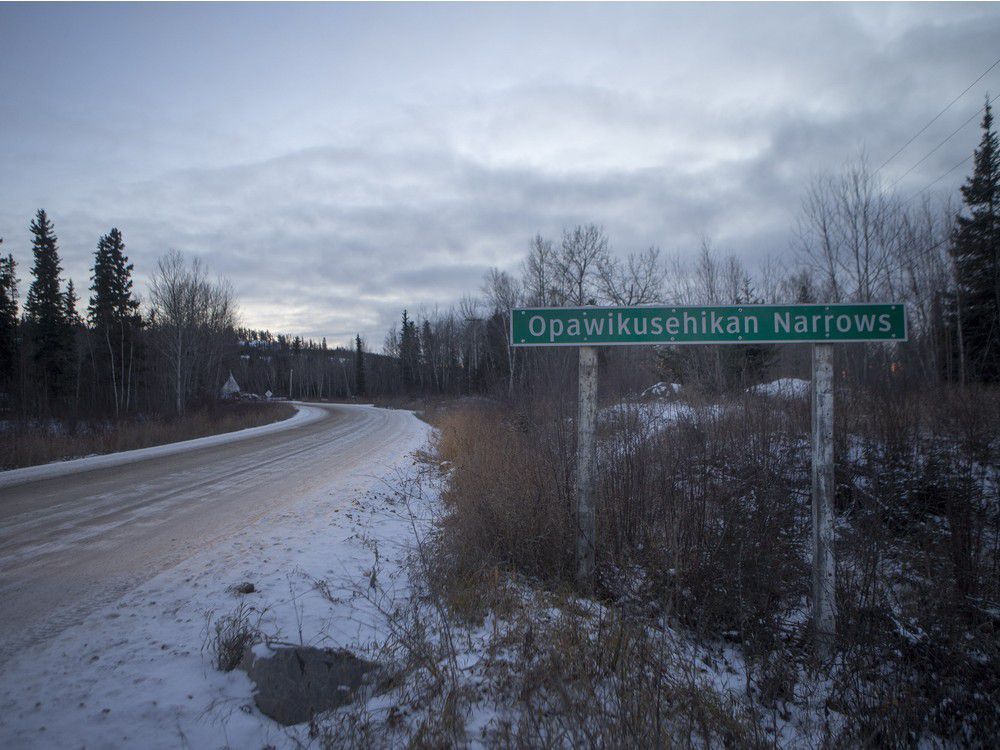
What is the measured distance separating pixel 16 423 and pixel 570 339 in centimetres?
2139

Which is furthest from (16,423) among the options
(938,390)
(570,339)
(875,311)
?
(938,390)

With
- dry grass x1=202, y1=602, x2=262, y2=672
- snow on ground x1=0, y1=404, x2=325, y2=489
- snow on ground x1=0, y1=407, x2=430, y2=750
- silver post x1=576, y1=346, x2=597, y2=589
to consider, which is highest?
silver post x1=576, y1=346, x2=597, y2=589

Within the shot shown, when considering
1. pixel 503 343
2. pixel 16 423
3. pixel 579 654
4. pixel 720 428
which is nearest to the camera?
pixel 579 654

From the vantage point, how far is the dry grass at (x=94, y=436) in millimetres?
12328

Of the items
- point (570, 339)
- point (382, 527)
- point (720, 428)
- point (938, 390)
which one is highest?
point (570, 339)

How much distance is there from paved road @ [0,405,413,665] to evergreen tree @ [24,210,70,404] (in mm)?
30046

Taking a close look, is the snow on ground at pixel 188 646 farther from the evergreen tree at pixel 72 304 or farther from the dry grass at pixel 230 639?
the evergreen tree at pixel 72 304

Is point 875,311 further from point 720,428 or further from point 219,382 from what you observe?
point 219,382

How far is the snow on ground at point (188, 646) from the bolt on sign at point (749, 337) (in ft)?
7.24

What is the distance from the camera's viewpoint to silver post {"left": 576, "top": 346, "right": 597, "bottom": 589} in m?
4.06

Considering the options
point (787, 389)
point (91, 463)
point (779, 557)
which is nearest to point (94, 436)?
point (91, 463)

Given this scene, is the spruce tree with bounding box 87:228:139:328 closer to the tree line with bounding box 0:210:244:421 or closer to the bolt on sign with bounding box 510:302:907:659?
the tree line with bounding box 0:210:244:421

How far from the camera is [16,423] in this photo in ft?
54.5

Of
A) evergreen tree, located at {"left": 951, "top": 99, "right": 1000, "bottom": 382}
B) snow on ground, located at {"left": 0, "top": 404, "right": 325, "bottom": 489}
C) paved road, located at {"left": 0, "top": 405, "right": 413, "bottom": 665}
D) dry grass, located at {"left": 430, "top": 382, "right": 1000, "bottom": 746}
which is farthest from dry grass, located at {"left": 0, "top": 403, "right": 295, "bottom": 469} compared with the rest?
evergreen tree, located at {"left": 951, "top": 99, "right": 1000, "bottom": 382}
